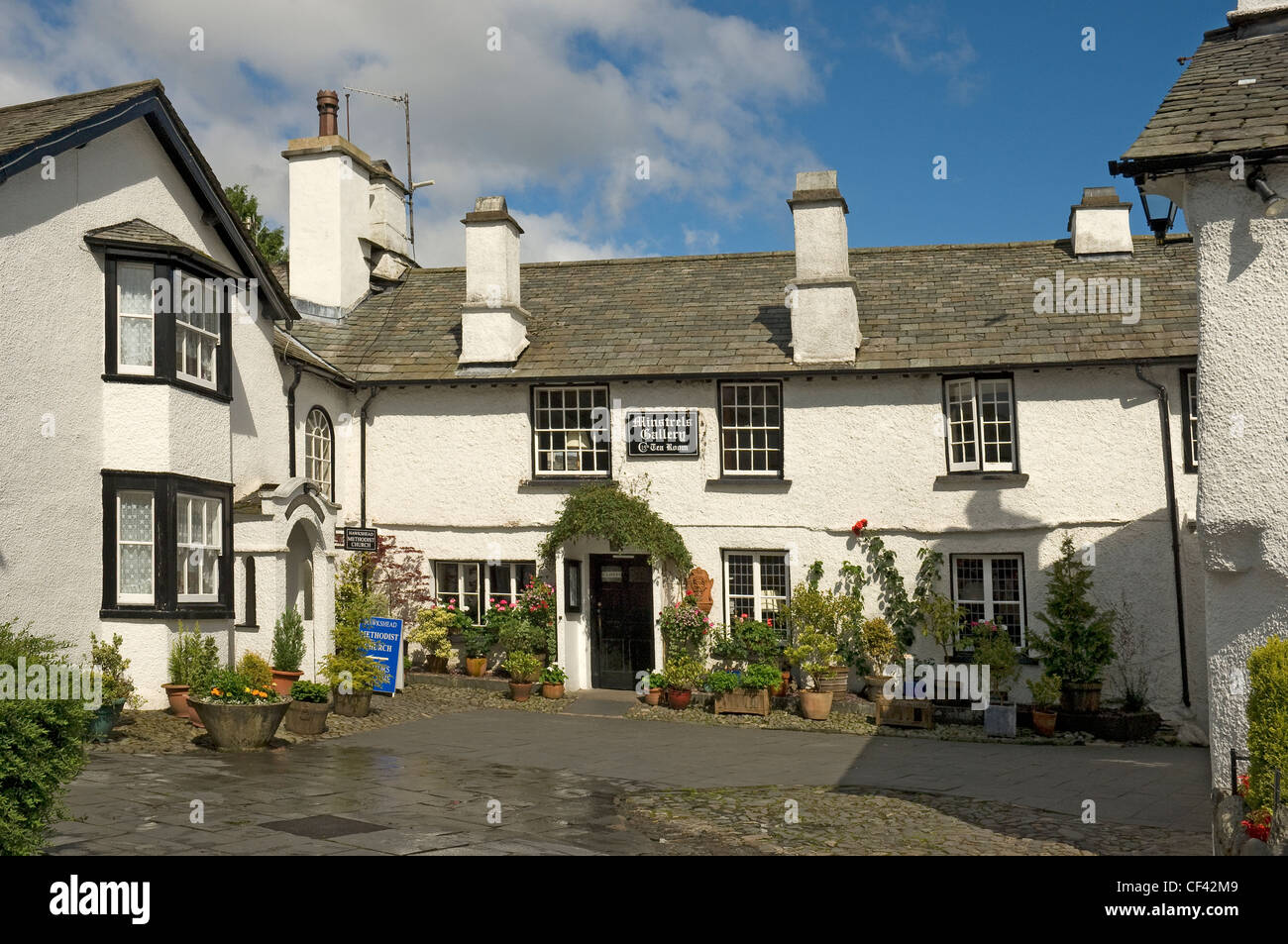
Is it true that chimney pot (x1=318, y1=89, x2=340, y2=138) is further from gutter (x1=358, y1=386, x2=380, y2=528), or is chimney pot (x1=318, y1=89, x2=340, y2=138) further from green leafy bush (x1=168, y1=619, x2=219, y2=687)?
green leafy bush (x1=168, y1=619, x2=219, y2=687)

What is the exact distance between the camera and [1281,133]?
27.9 ft

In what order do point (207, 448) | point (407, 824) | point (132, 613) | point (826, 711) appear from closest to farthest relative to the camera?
1. point (407, 824)
2. point (132, 613)
3. point (207, 448)
4. point (826, 711)

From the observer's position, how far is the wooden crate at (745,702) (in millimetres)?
17766

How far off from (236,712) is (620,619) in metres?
8.61

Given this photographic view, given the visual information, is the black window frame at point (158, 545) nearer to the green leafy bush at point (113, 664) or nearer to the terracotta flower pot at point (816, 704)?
the green leafy bush at point (113, 664)

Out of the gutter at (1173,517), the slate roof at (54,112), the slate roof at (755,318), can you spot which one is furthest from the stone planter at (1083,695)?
the slate roof at (54,112)

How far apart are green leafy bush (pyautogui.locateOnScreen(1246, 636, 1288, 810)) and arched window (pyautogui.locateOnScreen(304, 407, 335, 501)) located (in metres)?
15.2

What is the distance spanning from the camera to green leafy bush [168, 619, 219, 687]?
14.2 meters

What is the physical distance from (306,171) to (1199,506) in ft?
63.5

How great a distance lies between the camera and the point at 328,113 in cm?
2317

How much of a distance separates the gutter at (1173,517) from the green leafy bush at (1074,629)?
3.30ft

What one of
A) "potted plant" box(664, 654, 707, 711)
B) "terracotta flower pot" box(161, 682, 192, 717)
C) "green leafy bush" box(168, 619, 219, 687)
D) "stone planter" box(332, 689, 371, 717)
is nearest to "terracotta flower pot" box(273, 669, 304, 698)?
"stone planter" box(332, 689, 371, 717)
